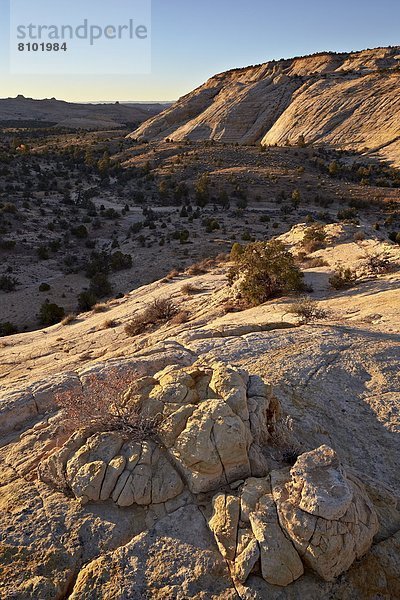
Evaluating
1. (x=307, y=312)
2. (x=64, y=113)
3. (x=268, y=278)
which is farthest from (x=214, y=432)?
(x=64, y=113)

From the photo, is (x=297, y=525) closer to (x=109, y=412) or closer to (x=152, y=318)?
(x=109, y=412)

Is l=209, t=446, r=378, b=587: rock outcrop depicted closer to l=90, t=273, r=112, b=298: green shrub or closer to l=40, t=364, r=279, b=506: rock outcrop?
l=40, t=364, r=279, b=506: rock outcrop

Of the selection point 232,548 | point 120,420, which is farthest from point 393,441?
point 120,420

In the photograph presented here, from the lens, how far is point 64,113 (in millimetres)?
136000

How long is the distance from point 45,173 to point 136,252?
2507 centimetres

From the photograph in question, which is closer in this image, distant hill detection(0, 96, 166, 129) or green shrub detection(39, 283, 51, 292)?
green shrub detection(39, 283, 51, 292)

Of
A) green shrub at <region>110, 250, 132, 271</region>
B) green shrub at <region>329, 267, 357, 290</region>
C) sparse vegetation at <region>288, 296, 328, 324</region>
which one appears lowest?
green shrub at <region>110, 250, 132, 271</region>

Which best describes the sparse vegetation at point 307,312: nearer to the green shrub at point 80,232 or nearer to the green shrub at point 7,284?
the green shrub at point 7,284

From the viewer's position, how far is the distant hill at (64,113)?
119250 mm

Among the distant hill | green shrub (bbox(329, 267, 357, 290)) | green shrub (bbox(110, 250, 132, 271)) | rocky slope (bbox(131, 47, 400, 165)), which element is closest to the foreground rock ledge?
green shrub (bbox(329, 267, 357, 290))

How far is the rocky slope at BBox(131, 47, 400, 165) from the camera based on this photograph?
52844 millimetres

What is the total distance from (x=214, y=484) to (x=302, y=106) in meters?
64.8

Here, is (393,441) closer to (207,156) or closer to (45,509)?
(45,509)

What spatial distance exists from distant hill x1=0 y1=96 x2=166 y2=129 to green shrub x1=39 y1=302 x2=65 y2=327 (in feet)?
346
